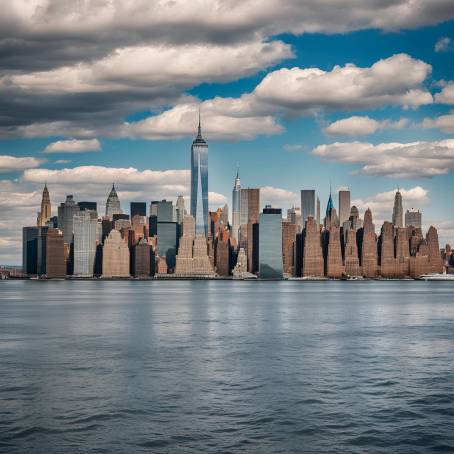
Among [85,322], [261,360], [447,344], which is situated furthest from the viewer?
[85,322]

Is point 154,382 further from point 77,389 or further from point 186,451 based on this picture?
point 186,451

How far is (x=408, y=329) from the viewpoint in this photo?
11550 cm

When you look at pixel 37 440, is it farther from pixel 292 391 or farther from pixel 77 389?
pixel 292 391

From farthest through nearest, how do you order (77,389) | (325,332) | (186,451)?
(325,332), (77,389), (186,451)

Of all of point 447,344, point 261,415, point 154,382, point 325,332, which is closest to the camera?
point 261,415

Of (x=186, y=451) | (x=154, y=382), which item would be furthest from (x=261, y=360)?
(x=186, y=451)

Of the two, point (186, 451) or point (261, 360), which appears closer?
point (186, 451)

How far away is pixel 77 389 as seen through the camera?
5794 centimetres

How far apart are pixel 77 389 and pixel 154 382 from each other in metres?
6.86

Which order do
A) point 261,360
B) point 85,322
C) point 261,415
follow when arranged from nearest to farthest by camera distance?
1. point 261,415
2. point 261,360
3. point 85,322

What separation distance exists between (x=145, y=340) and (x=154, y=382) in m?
34.4

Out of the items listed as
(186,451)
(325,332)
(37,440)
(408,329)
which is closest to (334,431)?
(186,451)

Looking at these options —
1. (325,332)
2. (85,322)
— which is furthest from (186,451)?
(85,322)

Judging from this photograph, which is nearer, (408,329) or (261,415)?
(261,415)
